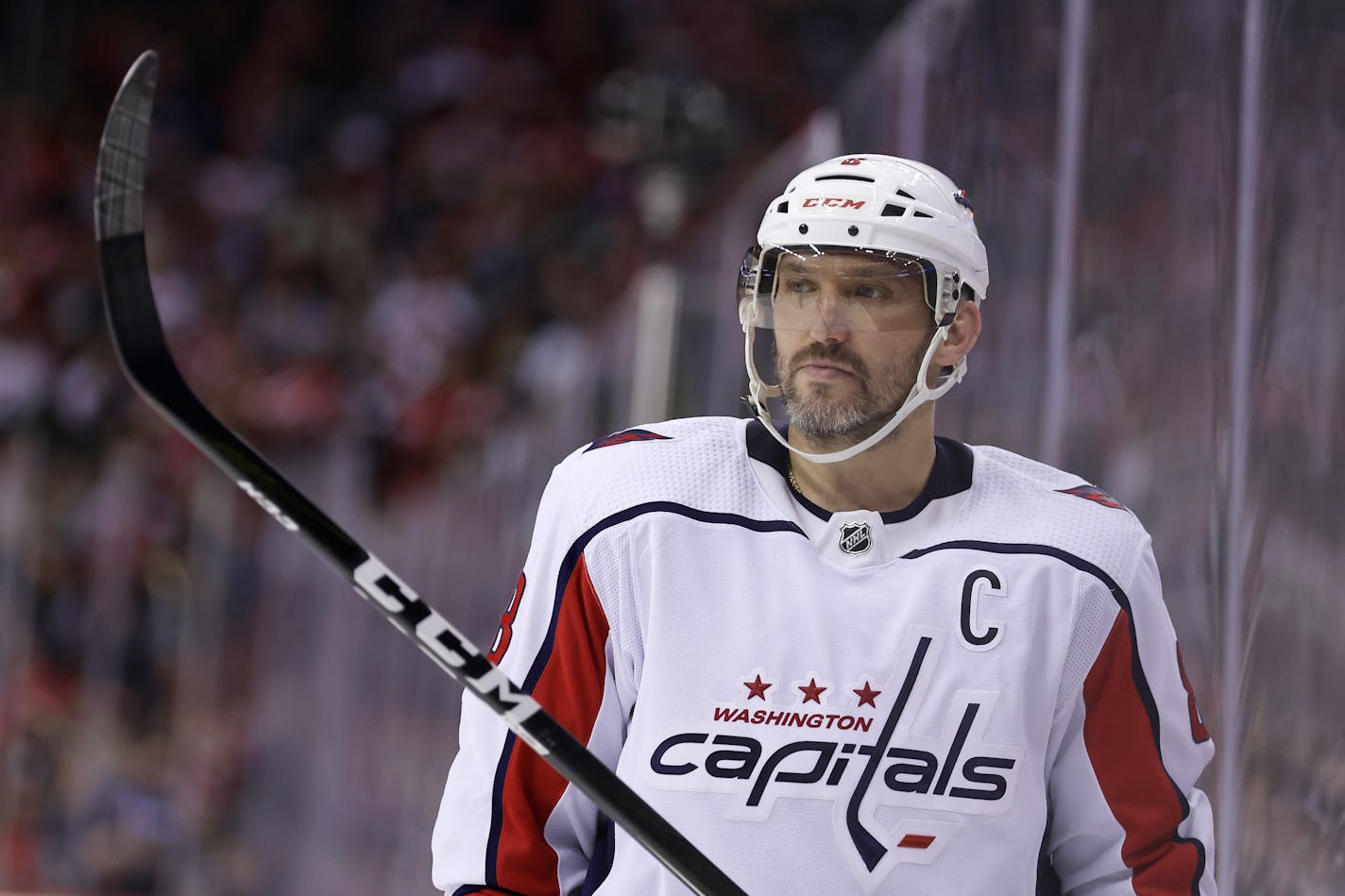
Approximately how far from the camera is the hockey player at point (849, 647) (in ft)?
4.50

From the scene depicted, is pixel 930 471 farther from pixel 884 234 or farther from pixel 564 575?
pixel 564 575

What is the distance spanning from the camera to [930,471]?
1.51 m

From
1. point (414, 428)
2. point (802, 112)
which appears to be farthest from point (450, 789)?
point (802, 112)

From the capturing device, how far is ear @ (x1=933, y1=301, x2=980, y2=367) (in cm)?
148

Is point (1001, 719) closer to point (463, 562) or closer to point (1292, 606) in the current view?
point (1292, 606)

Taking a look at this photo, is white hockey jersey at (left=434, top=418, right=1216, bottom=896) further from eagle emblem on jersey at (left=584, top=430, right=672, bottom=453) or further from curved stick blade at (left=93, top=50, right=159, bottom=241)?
curved stick blade at (left=93, top=50, right=159, bottom=241)

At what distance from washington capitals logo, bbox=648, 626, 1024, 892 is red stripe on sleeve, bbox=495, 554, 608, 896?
3.4 inches

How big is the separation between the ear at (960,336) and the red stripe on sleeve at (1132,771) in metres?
0.27

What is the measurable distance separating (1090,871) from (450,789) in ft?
1.85

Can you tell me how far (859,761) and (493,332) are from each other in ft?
19.7

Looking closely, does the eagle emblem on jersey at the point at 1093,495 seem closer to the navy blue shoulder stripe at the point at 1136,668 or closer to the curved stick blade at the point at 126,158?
the navy blue shoulder stripe at the point at 1136,668

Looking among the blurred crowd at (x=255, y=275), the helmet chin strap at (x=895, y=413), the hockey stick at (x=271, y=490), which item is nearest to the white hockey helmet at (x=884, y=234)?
the helmet chin strap at (x=895, y=413)

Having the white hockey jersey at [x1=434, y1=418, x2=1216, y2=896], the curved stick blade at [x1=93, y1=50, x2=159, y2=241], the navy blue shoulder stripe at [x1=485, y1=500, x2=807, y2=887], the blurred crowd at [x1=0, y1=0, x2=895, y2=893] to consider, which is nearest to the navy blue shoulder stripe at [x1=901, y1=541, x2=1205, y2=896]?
the white hockey jersey at [x1=434, y1=418, x2=1216, y2=896]

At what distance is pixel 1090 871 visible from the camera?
57.3 inches
